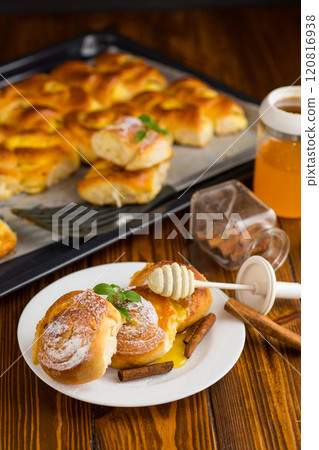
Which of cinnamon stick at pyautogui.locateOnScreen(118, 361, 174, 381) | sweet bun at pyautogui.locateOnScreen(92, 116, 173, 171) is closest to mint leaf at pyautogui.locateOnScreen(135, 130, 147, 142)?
sweet bun at pyautogui.locateOnScreen(92, 116, 173, 171)

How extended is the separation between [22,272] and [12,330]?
19 cm

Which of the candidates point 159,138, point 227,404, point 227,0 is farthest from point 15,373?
point 227,0

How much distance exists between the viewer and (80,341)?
1199 millimetres

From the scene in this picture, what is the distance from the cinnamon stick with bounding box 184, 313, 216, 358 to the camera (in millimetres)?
1331

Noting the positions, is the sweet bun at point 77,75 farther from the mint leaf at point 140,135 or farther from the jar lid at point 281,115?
the jar lid at point 281,115

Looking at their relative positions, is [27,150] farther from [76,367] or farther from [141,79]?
[76,367]

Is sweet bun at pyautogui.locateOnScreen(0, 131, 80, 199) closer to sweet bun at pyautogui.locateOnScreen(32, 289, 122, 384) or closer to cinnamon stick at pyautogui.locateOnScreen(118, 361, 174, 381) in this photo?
sweet bun at pyautogui.locateOnScreen(32, 289, 122, 384)

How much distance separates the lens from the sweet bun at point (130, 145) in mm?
1893

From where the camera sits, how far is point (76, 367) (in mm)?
1183

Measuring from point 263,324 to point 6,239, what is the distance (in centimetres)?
74

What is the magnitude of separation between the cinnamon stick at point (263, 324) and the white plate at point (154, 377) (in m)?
0.02

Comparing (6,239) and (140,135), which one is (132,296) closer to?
(6,239)

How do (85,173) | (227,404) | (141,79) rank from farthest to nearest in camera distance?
(141,79), (85,173), (227,404)
